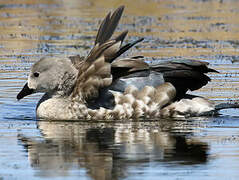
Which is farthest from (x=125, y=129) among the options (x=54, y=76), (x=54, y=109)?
(x=54, y=76)

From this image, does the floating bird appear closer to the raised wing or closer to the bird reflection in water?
the raised wing

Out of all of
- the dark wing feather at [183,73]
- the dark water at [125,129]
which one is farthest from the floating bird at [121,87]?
the dark water at [125,129]

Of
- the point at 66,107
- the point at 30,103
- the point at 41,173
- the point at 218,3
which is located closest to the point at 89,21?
the point at 218,3

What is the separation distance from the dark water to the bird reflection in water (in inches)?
0.4

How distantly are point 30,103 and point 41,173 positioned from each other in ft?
14.5

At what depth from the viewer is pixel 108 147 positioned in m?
8.20

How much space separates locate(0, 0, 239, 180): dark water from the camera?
7.25 m

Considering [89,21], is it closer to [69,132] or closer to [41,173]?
[69,132]

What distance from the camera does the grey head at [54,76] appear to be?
10266mm

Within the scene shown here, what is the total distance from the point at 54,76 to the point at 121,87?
39.9 inches

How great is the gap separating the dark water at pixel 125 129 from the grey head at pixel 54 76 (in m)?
0.52

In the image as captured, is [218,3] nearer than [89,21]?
No

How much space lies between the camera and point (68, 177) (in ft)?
22.7

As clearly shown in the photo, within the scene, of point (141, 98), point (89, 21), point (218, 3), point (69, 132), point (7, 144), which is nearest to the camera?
point (7, 144)
